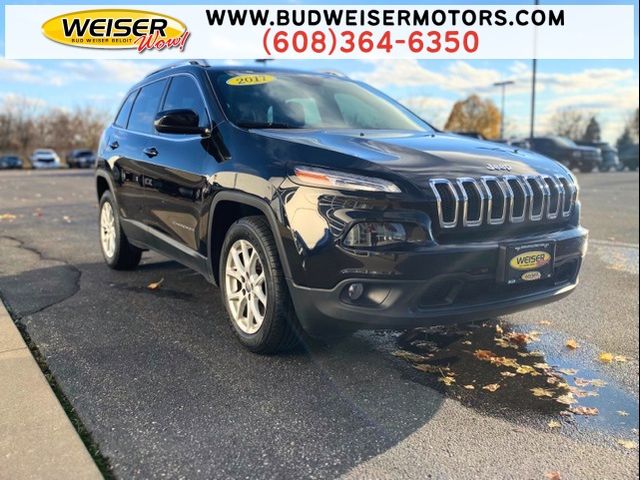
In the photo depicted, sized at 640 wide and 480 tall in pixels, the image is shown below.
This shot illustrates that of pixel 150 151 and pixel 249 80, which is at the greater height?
pixel 249 80

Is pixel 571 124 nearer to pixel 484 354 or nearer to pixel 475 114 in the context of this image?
pixel 475 114

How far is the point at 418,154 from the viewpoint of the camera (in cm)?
302

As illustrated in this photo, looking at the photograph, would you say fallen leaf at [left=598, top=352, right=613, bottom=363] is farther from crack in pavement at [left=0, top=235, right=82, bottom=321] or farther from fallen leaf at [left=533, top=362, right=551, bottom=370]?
crack in pavement at [left=0, top=235, right=82, bottom=321]

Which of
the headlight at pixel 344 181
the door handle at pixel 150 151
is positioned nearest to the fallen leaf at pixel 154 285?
the door handle at pixel 150 151

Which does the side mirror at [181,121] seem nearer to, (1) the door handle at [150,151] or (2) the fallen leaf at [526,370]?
(1) the door handle at [150,151]

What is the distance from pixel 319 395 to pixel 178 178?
1873 millimetres

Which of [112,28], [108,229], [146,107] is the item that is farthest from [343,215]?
[112,28]

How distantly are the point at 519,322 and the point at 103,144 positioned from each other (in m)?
4.15

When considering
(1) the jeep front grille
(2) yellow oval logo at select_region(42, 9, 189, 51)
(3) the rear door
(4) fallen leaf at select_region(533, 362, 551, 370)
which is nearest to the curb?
(3) the rear door

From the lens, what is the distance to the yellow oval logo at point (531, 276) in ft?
9.65

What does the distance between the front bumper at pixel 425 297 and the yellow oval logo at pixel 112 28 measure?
11.7ft

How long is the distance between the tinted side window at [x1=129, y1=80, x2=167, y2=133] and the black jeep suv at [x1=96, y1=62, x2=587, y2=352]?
61 centimetres

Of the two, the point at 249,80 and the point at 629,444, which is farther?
the point at 249,80

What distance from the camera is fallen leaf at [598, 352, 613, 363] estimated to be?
136 inches
